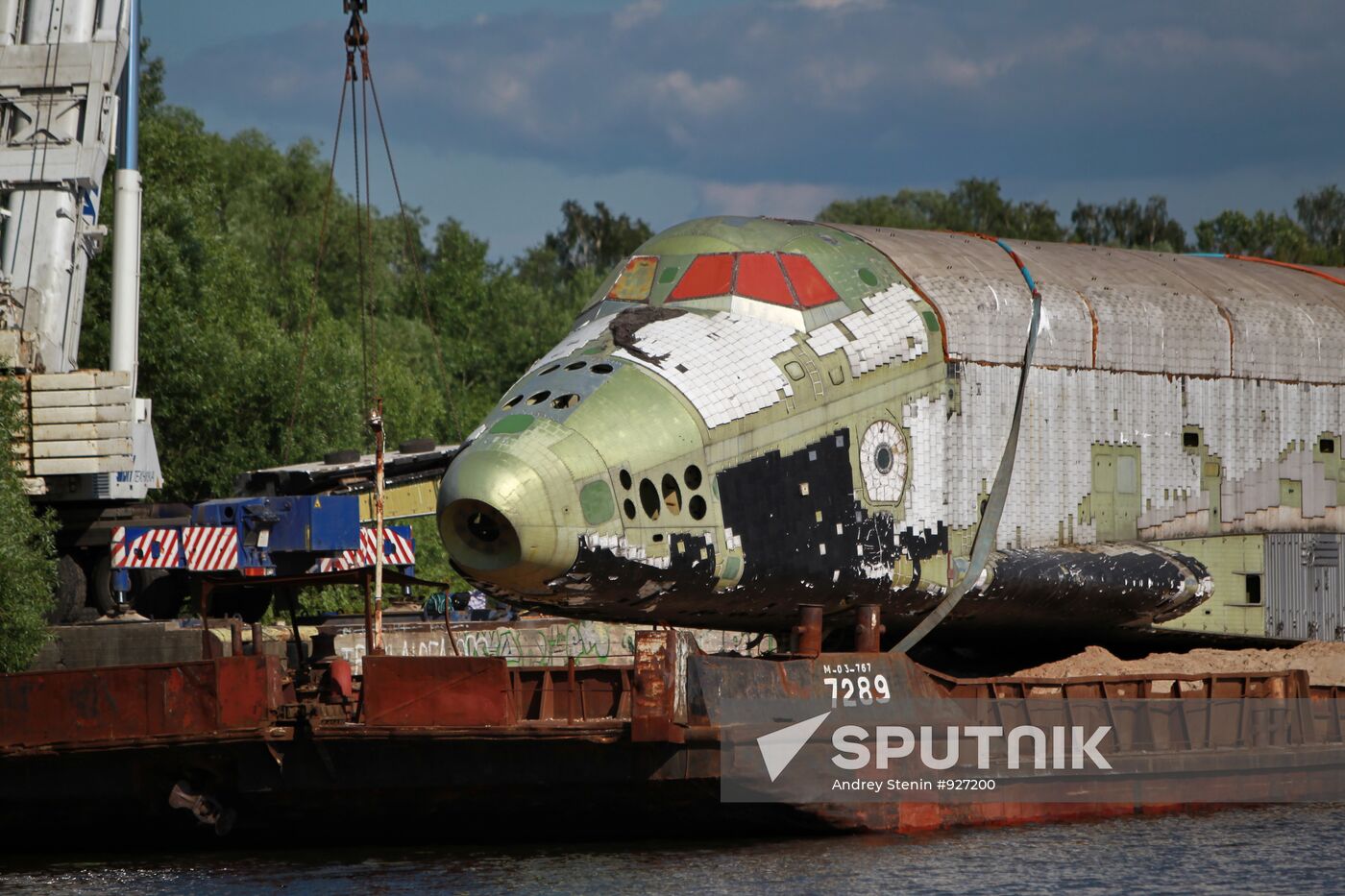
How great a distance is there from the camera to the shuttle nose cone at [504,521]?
15812mm

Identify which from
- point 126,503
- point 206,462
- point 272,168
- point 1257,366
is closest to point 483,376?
point 272,168

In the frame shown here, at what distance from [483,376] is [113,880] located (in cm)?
4202

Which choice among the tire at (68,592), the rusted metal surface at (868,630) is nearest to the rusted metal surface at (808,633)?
the rusted metal surface at (868,630)

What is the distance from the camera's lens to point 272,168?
56438 mm

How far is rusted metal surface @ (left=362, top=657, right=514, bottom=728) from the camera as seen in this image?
17312 millimetres

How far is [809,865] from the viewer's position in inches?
649

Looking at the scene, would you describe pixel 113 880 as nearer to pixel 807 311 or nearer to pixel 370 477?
pixel 807 311

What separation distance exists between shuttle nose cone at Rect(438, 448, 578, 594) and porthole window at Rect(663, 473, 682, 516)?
3.22 feet

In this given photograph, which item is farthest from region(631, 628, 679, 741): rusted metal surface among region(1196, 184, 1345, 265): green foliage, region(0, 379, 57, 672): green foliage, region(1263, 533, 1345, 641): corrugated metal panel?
region(1196, 184, 1345, 265): green foliage

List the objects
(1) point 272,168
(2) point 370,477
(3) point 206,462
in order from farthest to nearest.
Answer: (1) point 272,168 < (3) point 206,462 < (2) point 370,477

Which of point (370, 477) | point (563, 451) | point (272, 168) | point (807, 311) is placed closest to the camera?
point (563, 451)

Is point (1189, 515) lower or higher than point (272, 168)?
lower

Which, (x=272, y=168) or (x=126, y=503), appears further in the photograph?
(x=272, y=168)

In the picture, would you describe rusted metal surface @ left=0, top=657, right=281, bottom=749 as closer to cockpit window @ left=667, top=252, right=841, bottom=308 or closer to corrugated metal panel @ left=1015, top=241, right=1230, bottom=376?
cockpit window @ left=667, top=252, right=841, bottom=308
